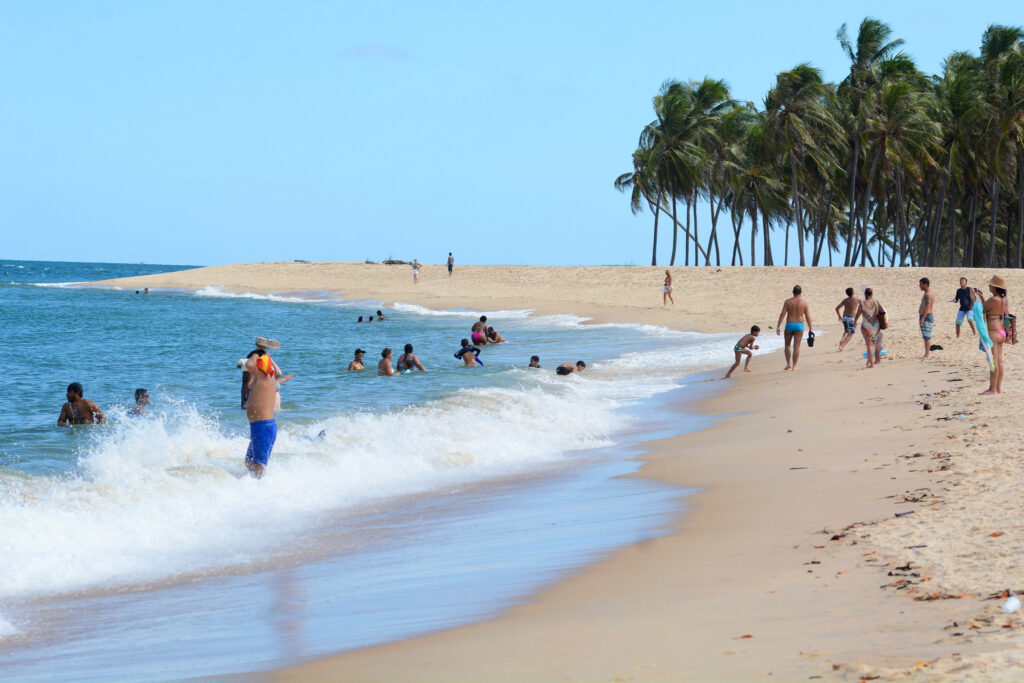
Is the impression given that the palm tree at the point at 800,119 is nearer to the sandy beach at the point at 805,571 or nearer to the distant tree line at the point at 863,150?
the distant tree line at the point at 863,150

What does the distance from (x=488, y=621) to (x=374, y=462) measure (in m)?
6.04

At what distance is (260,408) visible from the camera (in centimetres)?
928

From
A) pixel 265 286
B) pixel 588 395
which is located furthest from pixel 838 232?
pixel 588 395

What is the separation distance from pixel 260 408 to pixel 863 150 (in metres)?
43.6

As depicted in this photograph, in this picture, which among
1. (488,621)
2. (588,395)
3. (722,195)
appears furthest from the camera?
(722,195)

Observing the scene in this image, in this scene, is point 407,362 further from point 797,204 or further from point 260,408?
point 797,204

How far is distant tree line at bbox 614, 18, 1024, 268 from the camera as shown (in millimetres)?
44000

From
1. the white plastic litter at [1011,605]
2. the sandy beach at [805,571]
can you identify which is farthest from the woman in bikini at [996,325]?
the white plastic litter at [1011,605]

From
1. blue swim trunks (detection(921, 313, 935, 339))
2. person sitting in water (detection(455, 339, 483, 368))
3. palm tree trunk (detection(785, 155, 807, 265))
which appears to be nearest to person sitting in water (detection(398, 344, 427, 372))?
person sitting in water (detection(455, 339, 483, 368))

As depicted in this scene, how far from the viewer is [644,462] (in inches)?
384

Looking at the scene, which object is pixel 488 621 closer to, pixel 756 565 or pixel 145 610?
pixel 756 565

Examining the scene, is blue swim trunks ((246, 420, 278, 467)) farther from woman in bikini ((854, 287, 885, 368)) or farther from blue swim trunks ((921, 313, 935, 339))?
blue swim trunks ((921, 313, 935, 339))

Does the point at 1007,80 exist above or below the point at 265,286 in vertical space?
above

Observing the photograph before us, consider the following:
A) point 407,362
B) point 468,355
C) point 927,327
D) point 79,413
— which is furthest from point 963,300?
point 79,413
